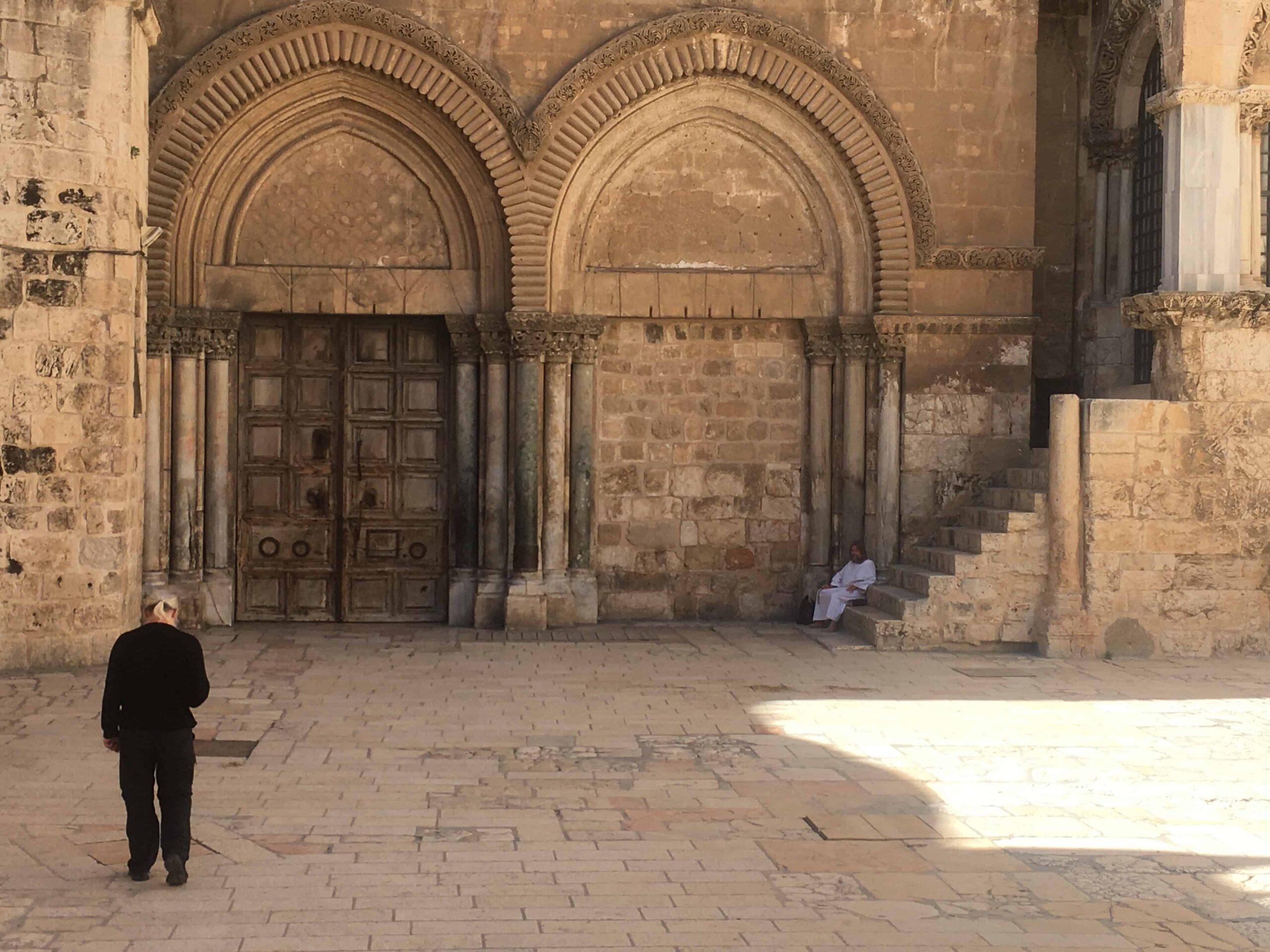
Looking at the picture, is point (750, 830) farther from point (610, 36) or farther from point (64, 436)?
point (610, 36)

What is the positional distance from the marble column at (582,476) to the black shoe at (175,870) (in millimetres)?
7813

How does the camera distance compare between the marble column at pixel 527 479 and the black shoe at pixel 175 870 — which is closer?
the black shoe at pixel 175 870

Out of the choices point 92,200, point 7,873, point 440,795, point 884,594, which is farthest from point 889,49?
point 7,873

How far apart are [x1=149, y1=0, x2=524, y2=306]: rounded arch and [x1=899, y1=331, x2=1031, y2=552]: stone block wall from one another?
3.87 metres

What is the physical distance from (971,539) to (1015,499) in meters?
0.51

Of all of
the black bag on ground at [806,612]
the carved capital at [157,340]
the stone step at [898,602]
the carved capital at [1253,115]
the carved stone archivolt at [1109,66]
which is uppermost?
the carved stone archivolt at [1109,66]

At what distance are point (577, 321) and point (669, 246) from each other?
3.74 ft

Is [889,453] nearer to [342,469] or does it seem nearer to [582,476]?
[582,476]

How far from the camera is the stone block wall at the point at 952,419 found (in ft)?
45.0

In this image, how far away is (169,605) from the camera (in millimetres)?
6129

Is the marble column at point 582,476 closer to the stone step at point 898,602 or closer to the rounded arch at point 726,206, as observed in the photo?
the rounded arch at point 726,206

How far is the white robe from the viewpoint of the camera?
44.4 feet

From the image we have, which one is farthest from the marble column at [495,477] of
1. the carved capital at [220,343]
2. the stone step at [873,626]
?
the stone step at [873,626]

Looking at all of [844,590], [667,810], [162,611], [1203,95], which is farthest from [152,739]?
[1203,95]
